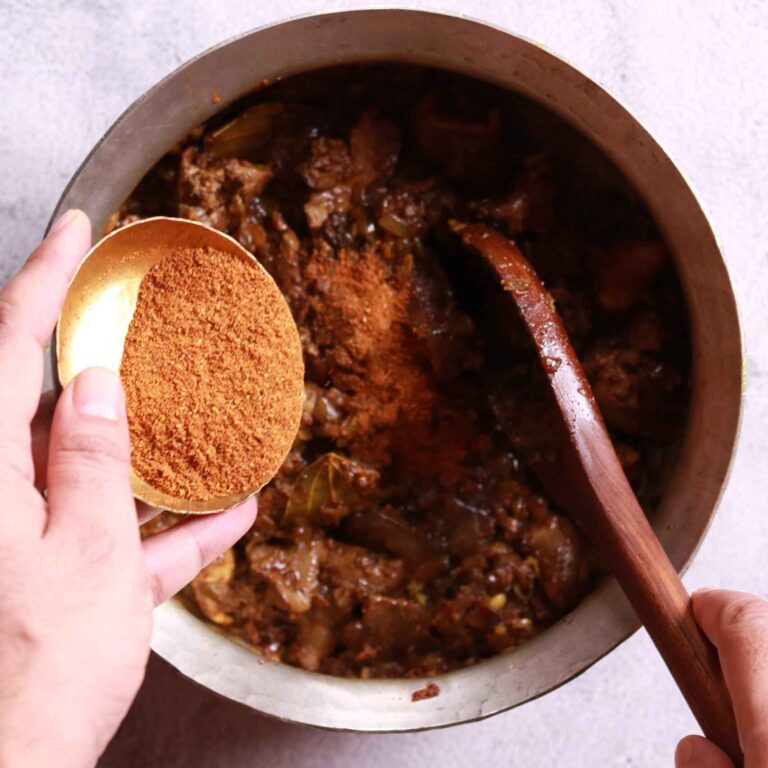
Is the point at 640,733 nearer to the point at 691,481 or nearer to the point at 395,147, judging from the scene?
the point at 691,481

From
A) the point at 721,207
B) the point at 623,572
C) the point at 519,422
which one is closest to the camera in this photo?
the point at 623,572

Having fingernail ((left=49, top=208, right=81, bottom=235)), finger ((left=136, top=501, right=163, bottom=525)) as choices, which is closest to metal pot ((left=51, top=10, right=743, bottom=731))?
fingernail ((left=49, top=208, right=81, bottom=235))

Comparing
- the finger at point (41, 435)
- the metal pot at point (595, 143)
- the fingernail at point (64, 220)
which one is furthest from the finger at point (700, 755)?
the fingernail at point (64, 220)

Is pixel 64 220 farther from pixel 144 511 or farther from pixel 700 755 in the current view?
pixel 700 755

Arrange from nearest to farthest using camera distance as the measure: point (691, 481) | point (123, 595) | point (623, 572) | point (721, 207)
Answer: point (123, 595), point (623, 572), point (691, 481), point (721, 207)

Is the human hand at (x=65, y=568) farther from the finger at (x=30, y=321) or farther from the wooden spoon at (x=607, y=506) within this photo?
the wooden spoon at (x=607, y=506)

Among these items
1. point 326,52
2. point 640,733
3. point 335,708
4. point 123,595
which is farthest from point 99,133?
point 640,733
